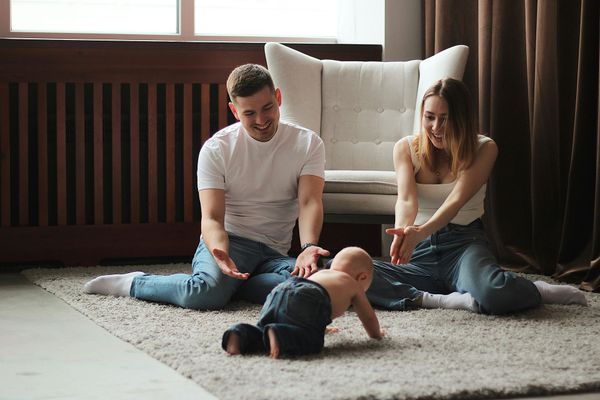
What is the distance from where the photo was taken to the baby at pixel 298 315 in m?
1.97

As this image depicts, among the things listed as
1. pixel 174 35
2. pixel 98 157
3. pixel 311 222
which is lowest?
pixel 311 222

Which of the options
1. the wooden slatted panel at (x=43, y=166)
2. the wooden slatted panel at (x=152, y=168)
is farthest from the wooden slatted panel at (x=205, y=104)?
the wooden slatted panel at (x=43, y=166)

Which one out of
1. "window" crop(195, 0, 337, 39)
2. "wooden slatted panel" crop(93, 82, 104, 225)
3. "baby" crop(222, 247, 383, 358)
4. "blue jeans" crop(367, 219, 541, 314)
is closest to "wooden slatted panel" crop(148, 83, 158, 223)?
"wooden slatted panel" crop(93, 82, 104, 225)

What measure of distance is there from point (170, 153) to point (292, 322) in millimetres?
1988

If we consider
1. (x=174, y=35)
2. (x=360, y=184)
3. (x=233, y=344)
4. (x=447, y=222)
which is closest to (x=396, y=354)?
(x=233, y=344)

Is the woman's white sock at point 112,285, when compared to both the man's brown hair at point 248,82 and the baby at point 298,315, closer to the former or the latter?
the man's brown hair at point 248,82

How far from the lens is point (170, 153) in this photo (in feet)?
12.7

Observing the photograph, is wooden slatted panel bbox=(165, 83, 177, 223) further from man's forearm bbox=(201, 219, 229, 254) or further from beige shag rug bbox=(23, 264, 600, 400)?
man's forearm bbox=(201, 219, 229, 254)

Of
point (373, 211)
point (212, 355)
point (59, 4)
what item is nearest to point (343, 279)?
point (212, 355)

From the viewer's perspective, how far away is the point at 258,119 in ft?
8.61

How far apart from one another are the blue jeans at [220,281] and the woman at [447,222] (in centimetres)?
29

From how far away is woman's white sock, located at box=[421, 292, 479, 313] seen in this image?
2.55 metres

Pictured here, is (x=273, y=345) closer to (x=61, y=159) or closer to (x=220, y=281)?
(x=220, y=281)

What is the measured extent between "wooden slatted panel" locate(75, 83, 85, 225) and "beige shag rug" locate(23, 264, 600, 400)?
1.04 m
